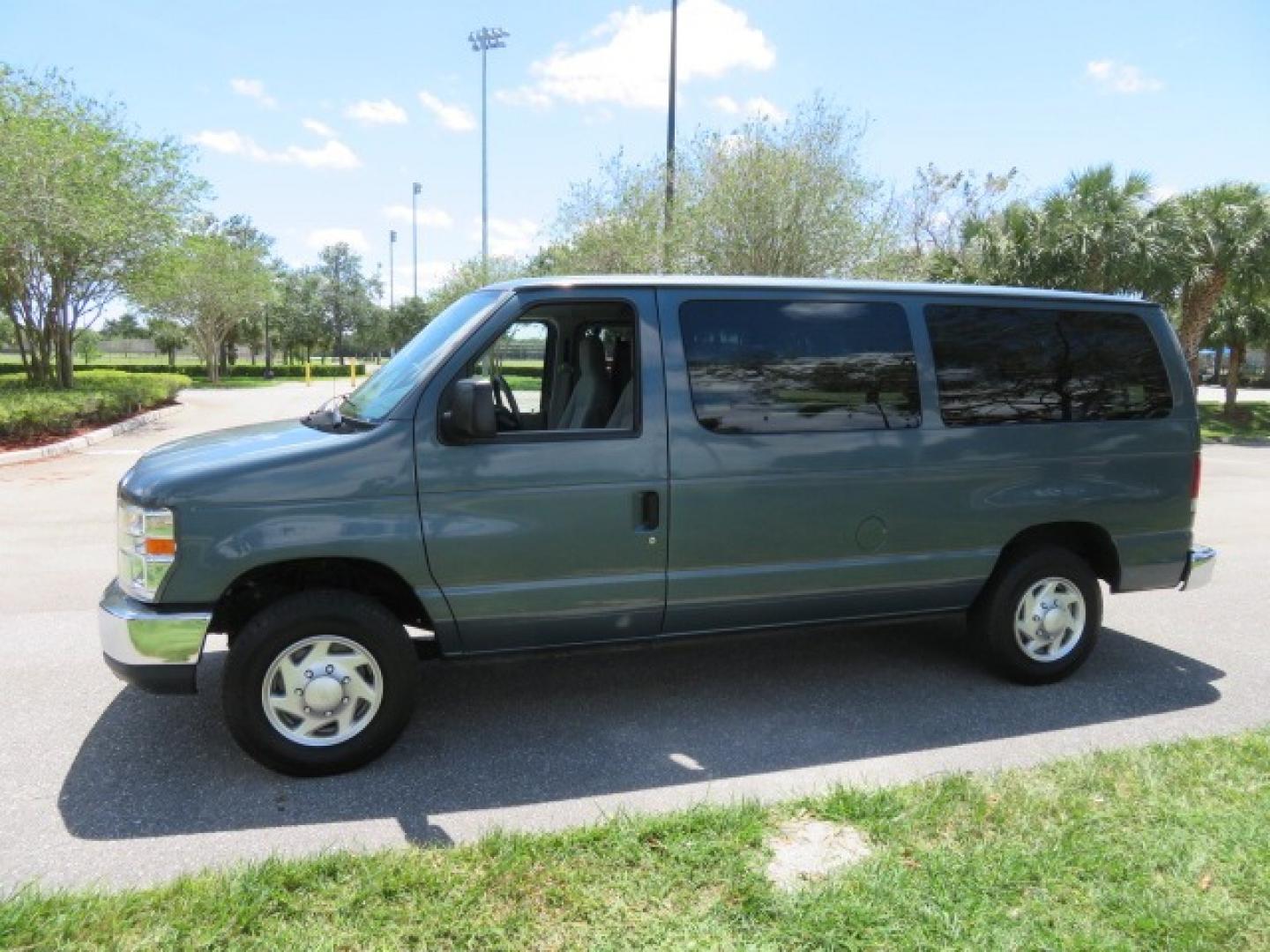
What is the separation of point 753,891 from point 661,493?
1.69 m

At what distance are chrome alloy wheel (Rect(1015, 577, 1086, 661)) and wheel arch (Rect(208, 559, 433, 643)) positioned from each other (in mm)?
3075

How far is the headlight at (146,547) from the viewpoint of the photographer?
346 cm

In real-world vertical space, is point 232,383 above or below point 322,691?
above

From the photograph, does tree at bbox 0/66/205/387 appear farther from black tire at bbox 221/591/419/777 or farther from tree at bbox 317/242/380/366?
tree at bbox 317/242/380/366

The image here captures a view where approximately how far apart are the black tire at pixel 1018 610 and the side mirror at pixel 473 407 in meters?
2.81

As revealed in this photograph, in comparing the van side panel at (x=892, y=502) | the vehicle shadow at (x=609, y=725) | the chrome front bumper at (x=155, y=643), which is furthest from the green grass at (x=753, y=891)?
the van side panel at (x=892, y=502)

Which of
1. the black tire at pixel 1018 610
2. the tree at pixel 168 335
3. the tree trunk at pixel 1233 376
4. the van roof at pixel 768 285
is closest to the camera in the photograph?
A: the van roof at pixel 768 285

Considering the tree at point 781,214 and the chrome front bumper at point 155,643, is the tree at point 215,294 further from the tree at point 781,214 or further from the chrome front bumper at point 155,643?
the chrome front bumper at point 155,643

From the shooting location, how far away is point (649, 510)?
395 centimetres

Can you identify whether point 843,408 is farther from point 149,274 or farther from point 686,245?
point 149,274

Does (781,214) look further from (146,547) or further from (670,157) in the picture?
(146,547)

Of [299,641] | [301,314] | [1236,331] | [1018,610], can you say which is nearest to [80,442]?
[299,641]

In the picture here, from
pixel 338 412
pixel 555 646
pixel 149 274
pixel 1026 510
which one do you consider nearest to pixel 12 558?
pixel 338 412

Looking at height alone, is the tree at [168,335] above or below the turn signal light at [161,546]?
above
